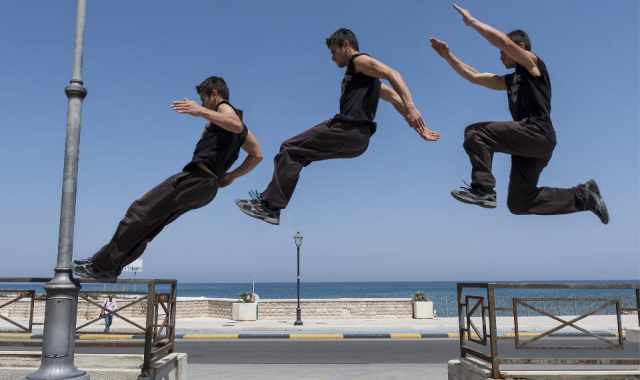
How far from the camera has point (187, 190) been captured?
435 centimetres

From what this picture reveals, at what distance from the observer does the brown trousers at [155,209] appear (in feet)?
14.3

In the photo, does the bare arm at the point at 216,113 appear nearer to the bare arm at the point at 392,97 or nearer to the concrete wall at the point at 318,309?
the bare arm at the point at 392,97

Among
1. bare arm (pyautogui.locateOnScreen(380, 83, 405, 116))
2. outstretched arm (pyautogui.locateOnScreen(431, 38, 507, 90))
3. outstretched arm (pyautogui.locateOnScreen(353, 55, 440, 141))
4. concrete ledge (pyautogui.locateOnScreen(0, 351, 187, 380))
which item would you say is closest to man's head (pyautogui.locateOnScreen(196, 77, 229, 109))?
outstretched arm (pyautogui.locateOnScreen(353, 55, 440, 141))

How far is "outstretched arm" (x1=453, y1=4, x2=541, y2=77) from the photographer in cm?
412

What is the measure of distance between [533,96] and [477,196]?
3.57ft

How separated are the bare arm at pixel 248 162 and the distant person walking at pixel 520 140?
6.47 feet

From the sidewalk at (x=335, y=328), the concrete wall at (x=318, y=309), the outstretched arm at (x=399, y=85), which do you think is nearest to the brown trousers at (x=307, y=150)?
the outstretched arm at (x=399, y=85)

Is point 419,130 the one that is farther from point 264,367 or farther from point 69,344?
point 264,367

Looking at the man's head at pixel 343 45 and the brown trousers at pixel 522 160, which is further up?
the man's head at pixel 343 45

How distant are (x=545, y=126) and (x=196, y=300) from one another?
23.1 m

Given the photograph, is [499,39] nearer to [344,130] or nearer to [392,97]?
[392,97]

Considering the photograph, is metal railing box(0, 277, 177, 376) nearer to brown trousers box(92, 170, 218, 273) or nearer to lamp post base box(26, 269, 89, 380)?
lamp post base box(26, 269, 89, 380)

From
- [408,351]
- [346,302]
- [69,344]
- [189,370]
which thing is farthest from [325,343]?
[69,344]

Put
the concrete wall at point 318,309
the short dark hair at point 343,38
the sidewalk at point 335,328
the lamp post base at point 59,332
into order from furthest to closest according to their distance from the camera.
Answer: the concrete wall at point 318,309
the sidewalk at point 335,328
the lamp post base at point 59,332
the short dark hair at point 343,38
